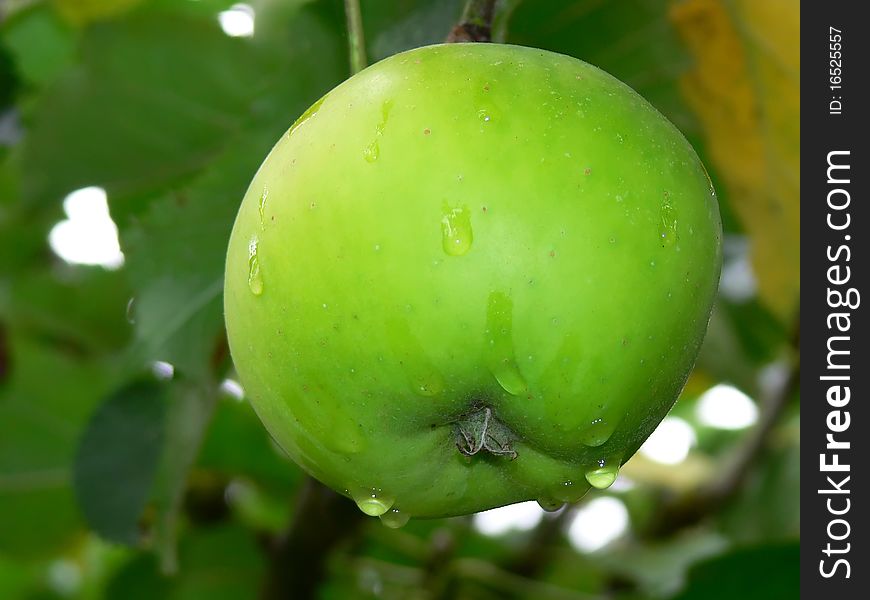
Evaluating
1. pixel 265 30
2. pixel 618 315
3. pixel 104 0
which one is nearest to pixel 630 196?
pixel 618 315

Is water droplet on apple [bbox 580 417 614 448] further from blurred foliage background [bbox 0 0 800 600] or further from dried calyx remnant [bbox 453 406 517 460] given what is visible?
blurred foliage background [bbox 0 0 800 600]

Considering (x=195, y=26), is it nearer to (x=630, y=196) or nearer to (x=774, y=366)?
(x=630, y=196)

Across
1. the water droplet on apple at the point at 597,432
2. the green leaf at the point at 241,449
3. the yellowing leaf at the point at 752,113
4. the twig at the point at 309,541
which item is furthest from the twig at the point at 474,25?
the green leaf at the point at 241,449

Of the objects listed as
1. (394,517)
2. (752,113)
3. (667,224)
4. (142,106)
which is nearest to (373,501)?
(394,517)

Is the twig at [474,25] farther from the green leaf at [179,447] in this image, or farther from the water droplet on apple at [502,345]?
the green leaf at [179,447]

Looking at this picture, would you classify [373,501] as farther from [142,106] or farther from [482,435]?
[142,106]
